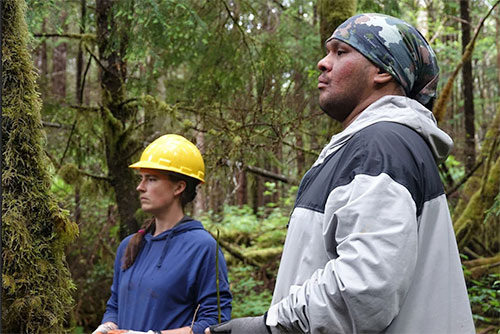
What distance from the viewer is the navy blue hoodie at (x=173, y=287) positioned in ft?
9.52

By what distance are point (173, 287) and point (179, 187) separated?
75cm

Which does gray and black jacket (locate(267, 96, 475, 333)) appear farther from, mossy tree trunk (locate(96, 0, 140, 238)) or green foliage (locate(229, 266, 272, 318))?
green foliage (locate(229, 266, 272, 318))

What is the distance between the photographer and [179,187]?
3.42 m

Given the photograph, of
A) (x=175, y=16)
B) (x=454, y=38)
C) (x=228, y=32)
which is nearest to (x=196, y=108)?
(x=175, y=16)

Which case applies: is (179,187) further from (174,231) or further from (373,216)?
(373,216)

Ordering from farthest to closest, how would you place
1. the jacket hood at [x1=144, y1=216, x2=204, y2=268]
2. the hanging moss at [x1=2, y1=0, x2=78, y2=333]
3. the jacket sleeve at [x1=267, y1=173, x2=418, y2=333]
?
the jacket hood at [x1=144, y1=216, x2=204, y2=268] → the hanging moss at [x1=2, y1=0, x2=78, y2=333] → the jacket sleeve at [x1=267, y1=173, x2=418, y2=333]

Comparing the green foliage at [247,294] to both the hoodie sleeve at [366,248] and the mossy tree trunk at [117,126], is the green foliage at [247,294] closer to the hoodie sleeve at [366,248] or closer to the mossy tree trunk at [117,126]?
the mossy tree trunk at [117,126]

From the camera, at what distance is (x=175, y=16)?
18.6 ft

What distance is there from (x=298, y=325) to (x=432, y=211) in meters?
0.58

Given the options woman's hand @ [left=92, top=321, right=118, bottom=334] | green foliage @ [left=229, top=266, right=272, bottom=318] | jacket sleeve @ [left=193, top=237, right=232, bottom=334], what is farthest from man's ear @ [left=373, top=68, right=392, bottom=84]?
green foliage @ [left=229, top=266, right=272, bottom=318]

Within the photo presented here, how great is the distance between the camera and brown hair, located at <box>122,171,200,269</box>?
3156 millimetres

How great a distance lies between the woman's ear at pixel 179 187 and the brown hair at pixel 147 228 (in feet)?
0.06

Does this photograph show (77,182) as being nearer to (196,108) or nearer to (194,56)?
(196,108)

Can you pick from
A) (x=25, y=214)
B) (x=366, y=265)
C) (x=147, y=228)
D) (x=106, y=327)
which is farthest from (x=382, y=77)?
(x=106, y=327)
